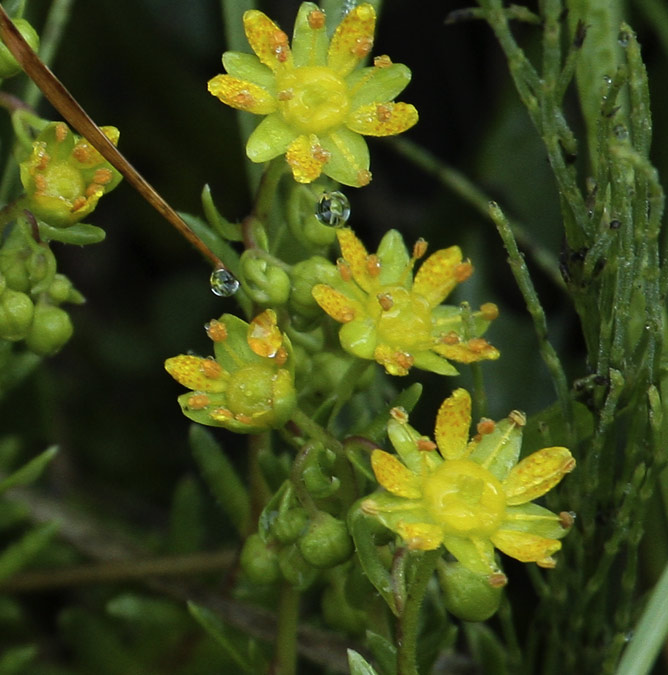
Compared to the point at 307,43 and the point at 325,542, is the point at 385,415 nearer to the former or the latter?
the point at 325,542

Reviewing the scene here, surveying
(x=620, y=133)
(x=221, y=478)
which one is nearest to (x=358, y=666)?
(x=221, y=478)

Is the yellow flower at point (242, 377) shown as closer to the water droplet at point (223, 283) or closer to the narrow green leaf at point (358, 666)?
the water droplet at point (223, 283)

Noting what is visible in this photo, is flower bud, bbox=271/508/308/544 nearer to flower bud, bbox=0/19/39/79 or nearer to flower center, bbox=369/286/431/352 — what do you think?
flower center, bbox=369/286/431/352

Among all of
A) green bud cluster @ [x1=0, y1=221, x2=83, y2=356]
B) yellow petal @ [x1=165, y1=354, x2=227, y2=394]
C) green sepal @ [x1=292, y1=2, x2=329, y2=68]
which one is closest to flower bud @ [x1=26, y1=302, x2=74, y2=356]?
green bud cluster @ [x1=0, y1=221, x2=83, y2=356]

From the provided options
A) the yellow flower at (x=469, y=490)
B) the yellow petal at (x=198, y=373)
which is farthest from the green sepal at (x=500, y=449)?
the yellow petal at (x=198, y=373)

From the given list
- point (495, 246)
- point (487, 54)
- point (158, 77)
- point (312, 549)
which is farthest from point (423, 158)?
point (312, 549)

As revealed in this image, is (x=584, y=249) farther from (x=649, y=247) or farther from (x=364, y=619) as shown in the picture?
(x=364, y=619)
